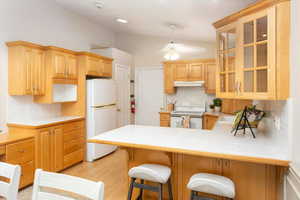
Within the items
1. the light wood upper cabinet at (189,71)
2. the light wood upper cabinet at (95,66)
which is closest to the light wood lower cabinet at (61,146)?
the light wood upper cabinet at (95,66)

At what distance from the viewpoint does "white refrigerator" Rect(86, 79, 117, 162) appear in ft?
13.0

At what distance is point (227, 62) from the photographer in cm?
209

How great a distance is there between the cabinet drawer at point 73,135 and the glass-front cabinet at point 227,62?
8.92 feet

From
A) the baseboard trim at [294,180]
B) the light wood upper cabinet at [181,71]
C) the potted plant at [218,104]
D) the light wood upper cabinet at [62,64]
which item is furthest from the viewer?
the light wood upper cabinet at [181,71]

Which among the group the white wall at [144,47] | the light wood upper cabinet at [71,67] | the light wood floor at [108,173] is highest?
the white wall at [144,47]

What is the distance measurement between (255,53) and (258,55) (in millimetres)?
34

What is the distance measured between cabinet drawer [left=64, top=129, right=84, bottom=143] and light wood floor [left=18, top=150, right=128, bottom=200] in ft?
1.76

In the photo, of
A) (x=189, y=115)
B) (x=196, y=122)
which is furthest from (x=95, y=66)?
(x=196, y=122)

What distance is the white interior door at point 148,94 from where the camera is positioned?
5770mm

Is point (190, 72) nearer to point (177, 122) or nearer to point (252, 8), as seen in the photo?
point (177, 122)

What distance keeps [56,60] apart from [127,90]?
235 centimetres

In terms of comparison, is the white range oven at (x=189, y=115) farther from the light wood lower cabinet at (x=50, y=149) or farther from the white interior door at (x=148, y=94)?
the light wood lower cabinet at (x=50, y=149)

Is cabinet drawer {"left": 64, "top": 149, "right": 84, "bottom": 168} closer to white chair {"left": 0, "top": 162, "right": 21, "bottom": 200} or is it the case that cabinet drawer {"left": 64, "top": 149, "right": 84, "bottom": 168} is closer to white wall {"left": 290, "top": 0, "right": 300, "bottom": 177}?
white chair {"left": 0, "top": 162, "right": 21, "bottom": 200}

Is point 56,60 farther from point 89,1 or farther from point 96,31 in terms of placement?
point 96,31
